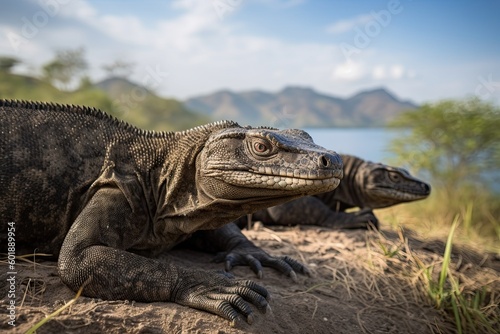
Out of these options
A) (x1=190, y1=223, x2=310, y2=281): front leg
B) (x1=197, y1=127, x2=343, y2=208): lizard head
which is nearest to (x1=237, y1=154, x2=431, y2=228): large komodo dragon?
(x1=190, y1=223, x2=310, y2=281): front leg

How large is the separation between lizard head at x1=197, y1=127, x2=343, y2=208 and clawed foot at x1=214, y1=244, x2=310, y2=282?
119 centimetres

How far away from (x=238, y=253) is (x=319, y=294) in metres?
1.04

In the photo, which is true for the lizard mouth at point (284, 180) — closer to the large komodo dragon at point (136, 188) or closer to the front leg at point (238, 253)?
the large komodo dragon at point (136, 188)

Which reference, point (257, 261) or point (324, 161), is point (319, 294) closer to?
point (257, 261)

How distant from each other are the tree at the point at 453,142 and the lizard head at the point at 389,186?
8940 mm

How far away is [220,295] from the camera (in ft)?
12.6

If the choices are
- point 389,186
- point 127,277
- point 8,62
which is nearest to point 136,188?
point 127,277

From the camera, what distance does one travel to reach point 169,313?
364 cm

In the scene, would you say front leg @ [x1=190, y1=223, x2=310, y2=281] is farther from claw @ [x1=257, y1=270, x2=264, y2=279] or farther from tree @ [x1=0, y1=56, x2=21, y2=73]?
tree @ [x1=0, y1=56, x2=21, y2=73]

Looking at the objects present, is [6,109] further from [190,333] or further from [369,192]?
[369,192]

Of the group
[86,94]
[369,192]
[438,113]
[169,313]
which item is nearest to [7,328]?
[169,313]

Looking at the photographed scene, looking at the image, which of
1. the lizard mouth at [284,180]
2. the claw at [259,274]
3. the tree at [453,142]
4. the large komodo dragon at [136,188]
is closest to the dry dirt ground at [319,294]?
the claw at [259,274]

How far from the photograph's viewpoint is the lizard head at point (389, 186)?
864cm

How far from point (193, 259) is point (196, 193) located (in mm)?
1309
